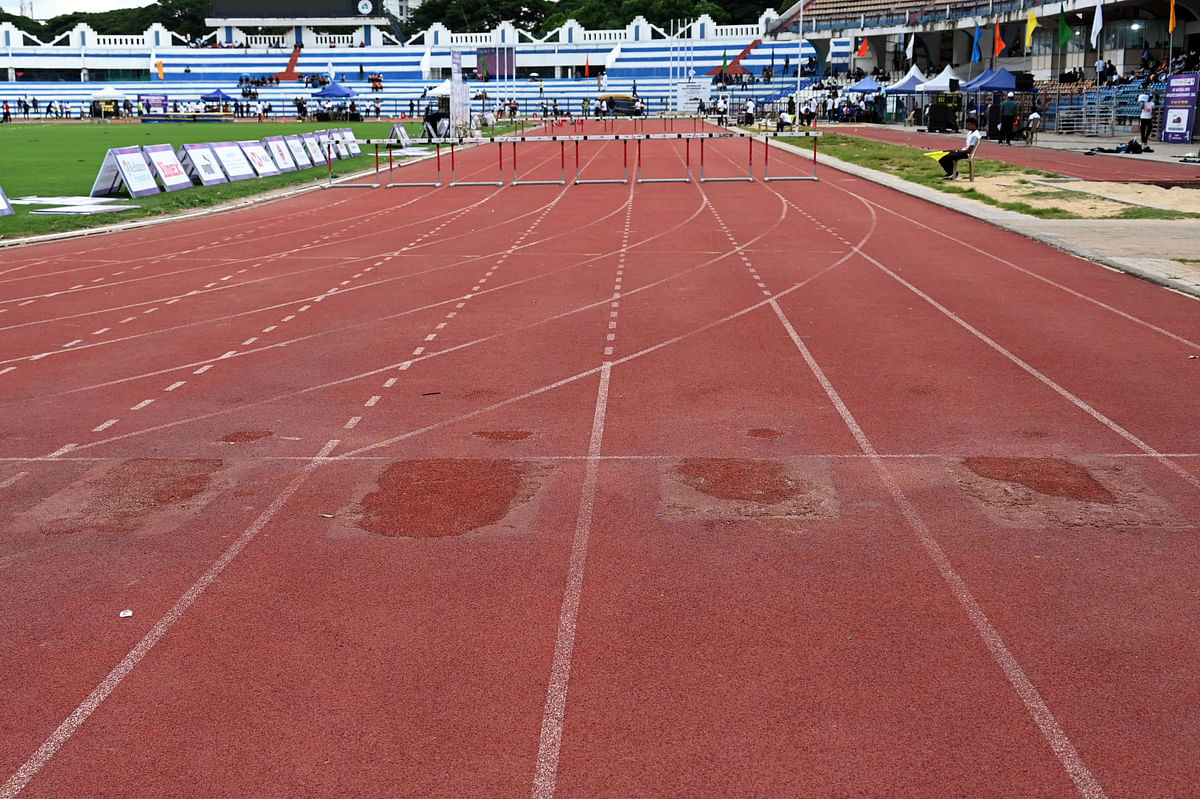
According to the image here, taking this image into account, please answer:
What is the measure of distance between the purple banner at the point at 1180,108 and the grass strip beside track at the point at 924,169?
8139mm

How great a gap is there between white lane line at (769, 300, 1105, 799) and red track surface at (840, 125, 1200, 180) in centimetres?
2552

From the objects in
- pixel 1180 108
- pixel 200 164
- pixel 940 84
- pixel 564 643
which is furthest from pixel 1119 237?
pixel 940 84

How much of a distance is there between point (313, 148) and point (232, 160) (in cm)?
753

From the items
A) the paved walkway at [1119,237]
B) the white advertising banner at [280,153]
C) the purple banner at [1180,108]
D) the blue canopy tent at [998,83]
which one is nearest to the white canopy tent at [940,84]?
the blue canopy tent at [998,83]

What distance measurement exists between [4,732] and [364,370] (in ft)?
21.3

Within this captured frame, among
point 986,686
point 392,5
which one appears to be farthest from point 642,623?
point 392,5

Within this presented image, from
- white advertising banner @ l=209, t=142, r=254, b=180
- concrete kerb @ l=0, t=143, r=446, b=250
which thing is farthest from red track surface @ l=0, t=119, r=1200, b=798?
white advertising banner @ l=209, t=142, r=254, b=180

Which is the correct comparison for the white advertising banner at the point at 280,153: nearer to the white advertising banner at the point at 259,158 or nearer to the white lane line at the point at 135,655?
the white advertising banner at the point at 259,158

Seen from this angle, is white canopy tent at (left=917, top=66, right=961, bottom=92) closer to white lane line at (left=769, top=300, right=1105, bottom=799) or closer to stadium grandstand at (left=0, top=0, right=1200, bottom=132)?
stadium grandstand at (left=0, top=0, right=1200, bottom=132)

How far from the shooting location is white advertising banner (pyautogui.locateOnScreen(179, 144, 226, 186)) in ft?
103

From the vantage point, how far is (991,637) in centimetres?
553

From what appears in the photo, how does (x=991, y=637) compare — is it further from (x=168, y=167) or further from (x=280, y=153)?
(x=280, y=153)

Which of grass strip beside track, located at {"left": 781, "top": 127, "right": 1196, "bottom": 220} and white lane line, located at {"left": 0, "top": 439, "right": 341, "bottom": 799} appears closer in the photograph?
white lane line, located at {"left": 0, "top": 439, "right": 341, "bottom": 799}

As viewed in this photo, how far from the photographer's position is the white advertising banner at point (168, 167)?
29.8 meters
